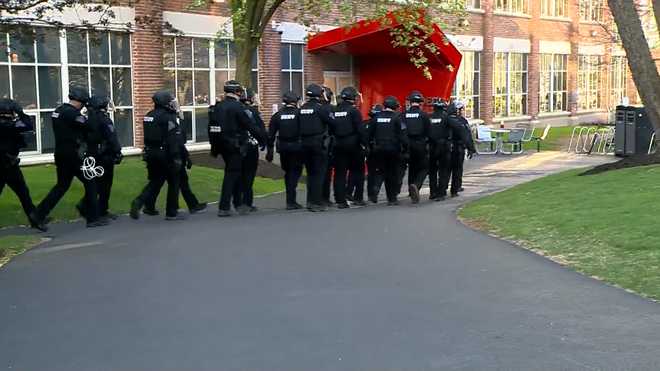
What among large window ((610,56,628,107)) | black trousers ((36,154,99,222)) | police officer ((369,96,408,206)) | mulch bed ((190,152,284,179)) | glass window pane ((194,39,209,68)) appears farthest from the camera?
large window ((610,56,628,107))

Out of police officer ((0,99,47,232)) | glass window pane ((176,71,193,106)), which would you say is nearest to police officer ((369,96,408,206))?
police officer ((0,99,47,232))

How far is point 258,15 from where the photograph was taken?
57.5ft

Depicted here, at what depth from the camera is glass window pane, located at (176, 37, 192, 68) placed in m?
21.2

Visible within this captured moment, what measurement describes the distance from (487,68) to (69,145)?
25.8 metres

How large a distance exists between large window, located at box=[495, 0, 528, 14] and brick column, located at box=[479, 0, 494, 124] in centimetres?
124

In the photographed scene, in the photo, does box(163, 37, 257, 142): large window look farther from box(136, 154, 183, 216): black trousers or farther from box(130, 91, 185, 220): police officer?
box(130, 91, 185, 220): police officer

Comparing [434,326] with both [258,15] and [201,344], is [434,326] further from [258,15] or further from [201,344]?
[258,15]

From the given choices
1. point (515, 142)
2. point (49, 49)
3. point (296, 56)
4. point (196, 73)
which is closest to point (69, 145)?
point (49, 49)

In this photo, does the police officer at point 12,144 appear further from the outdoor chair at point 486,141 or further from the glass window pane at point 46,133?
the outdoor chair at point 486,141

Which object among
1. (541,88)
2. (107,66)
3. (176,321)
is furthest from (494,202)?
(541,88)

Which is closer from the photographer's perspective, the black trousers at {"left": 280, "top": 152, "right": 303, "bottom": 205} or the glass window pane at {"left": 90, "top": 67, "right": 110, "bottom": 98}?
the black trousers at {"left": 280, "top": 152, "right": 303, "bottom": 205}

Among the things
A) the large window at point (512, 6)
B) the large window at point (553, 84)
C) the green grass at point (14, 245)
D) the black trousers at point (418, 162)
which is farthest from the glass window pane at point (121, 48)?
the large window at point (553, 84)

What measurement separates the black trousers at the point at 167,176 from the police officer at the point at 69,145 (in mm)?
891

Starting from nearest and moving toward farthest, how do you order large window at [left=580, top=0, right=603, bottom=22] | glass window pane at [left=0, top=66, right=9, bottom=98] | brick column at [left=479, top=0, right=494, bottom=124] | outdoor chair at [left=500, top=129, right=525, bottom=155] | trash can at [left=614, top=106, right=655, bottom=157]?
1. glass window pane at [left=0, top=66, right=9, bottom=98]
2. trash can at [left=614, top=106, right=655, bottom=157]
3. outdoor chair at [left=500, top=129, right=525, bottom=155]
4. brick column at [left=479, top=0, right=494, bottom=124]
5. large window at [left=580, top=0, right=603, bottom=22]
